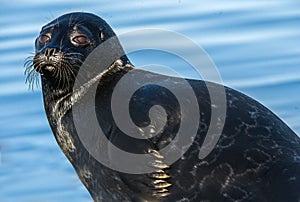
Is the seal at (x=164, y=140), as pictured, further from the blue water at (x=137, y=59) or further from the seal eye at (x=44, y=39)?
the blue water at (x=137, y=59)

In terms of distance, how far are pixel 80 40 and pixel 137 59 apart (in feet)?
11.4

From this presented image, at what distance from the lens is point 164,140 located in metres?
8.98

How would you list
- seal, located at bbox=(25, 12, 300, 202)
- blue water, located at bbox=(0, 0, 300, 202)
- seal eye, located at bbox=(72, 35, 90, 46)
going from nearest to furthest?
seal, located at bbox=(25, 12, 300, 202) < seal eye, located at bbox=(72, 35, 90, 46) < blue water, located at bbox=(0, 0, 300, 202)

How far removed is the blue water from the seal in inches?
51.2

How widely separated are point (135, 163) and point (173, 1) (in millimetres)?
6436

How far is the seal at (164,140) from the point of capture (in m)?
8.84

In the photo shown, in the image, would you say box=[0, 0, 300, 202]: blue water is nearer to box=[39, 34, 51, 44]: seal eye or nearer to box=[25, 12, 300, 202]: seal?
box=[25, 12, 300, 202]: seal

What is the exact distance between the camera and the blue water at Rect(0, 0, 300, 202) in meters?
11.0

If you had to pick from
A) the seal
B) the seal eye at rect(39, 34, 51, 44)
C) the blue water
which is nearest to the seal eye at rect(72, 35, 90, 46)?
the seal

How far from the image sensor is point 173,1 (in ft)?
50.2

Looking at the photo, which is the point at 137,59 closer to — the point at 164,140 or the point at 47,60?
the point at 47,60

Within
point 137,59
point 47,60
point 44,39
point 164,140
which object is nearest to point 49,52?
point 47,60

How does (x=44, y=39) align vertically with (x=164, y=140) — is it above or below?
above

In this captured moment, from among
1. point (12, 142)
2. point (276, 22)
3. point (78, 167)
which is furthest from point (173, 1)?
point (78, 167)
